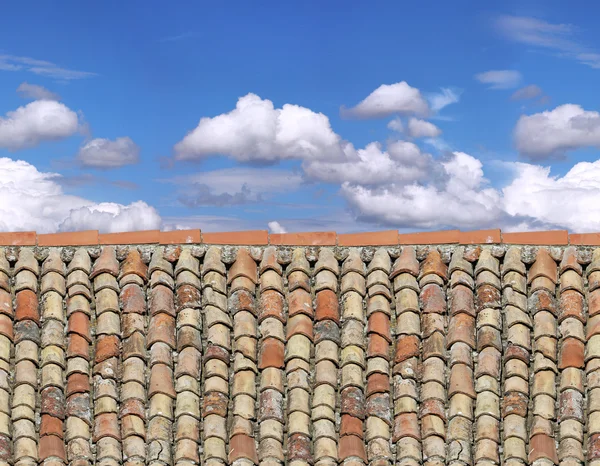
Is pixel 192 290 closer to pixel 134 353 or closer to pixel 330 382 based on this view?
pixel 134 353

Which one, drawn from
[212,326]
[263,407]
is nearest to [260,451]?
[263,407]

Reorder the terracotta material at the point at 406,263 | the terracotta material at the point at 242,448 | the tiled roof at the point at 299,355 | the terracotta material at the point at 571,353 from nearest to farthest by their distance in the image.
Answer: the terracotta material at the point at 242,448, the tiled roof at the point at 299,355, the terracotta material at the point at 571,353, the terracotta material at the point at 406,263

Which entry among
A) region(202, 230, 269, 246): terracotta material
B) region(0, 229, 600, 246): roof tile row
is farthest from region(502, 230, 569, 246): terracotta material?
region(202, 230, 269, 246): terracotta material

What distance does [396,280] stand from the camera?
10.8 m

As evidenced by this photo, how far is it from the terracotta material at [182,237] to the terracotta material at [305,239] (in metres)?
0.89

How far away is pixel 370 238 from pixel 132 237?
2866 millimetres

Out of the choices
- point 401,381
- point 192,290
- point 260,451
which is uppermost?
point 192,290

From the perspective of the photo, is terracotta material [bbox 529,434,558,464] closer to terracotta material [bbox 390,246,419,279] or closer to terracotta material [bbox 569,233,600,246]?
terracotta material [bbox 390,246,419,279]

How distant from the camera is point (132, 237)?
1127 centimetres

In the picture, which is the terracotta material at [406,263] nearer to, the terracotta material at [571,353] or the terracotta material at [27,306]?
the terracotta material at [571,353]

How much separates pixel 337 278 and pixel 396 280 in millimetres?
686

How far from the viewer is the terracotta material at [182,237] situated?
11.2 metres

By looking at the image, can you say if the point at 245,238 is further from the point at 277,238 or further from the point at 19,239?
the point at 19,239

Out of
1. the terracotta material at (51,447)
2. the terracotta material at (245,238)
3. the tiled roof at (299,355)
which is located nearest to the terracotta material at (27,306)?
the tiled roof at (299,355)
